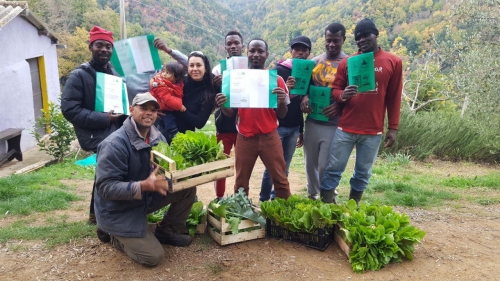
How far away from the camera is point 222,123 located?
4566 millimetres

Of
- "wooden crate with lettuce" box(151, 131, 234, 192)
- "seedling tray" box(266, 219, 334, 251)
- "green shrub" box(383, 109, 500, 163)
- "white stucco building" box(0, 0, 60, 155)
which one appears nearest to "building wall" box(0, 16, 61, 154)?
"white stucco building" box(0, 0, 60, 155)

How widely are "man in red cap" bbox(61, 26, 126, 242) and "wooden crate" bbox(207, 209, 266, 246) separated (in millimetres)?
1036

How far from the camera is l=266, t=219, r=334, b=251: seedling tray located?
3801mm

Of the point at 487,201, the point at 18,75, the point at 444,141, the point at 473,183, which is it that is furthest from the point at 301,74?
the point at 18,75

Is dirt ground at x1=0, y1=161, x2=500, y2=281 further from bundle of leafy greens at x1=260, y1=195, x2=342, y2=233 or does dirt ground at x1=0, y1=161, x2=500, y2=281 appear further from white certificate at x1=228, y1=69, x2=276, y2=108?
white certificate at x1=228, y1=69, x2=276, y2=108

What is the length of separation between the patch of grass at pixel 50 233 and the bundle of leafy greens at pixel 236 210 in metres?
1.40

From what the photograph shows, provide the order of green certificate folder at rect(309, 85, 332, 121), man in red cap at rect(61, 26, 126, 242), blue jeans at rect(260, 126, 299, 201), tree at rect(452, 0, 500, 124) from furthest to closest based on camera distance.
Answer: tree at rect(452, 0, 500, 124), blue jeans at rect(260, 126, 299, 201), green certificate folder at rect(309, 85, 332, 121), man in red cap at rect(61, 26, 126, 242)

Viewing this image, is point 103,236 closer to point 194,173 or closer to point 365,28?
point 194,173

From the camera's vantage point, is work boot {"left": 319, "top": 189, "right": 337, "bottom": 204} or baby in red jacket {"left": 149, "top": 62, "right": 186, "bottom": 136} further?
work boot {"left": 319, "top": 189, "right": 337, "bottom": 204}

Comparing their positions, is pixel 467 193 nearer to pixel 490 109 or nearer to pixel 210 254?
pixel 490 109

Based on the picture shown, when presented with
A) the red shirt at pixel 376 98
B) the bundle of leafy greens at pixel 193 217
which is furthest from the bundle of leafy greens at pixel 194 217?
the red shirt at pixel 376 98

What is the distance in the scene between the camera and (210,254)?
12.5ft

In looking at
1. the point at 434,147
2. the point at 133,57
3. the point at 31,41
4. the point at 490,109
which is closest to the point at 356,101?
the point at 133,57

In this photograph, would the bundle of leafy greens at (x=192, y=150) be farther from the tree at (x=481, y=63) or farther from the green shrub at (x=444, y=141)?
the green shrub at (x=444, y=141)
